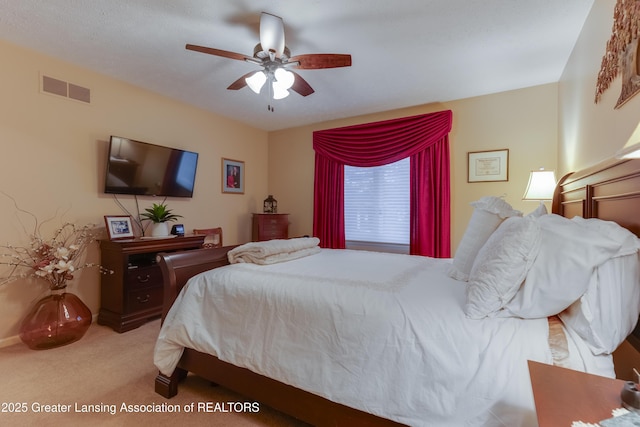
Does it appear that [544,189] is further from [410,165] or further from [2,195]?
[2,195]

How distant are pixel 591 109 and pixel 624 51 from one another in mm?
679

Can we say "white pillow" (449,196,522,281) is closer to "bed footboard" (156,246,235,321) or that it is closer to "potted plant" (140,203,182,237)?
"bed footboard" (156,246,235,321)

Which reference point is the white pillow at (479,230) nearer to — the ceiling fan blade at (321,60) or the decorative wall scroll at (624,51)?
A: the decorative wall scroll at (624,51)

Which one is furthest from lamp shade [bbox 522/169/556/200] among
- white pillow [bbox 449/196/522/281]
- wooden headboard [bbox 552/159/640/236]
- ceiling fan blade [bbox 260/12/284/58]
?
ceiling fan blade [bbox 260/12/284/58]

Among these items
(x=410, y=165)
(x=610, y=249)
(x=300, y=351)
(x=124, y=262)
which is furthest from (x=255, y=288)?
(x=410, y=165)

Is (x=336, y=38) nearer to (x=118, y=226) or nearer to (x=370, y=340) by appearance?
(x=370, y=340)

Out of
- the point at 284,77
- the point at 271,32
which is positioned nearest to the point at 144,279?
the point at 284,77

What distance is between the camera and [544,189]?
2525 mm

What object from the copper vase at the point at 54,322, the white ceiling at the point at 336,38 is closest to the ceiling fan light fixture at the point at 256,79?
the white ceiling at the point at 336,38

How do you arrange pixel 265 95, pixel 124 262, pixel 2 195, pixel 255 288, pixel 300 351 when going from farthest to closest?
pixel 265 95 → pixel 124 262 → pixel 2 195 → pixel 255 288 → pixel 300 351

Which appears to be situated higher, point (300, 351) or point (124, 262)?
point (124, 262)

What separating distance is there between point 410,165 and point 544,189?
147 centimetres

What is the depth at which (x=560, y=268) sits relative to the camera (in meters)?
1.08

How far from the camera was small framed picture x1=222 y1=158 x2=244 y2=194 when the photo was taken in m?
4.20
